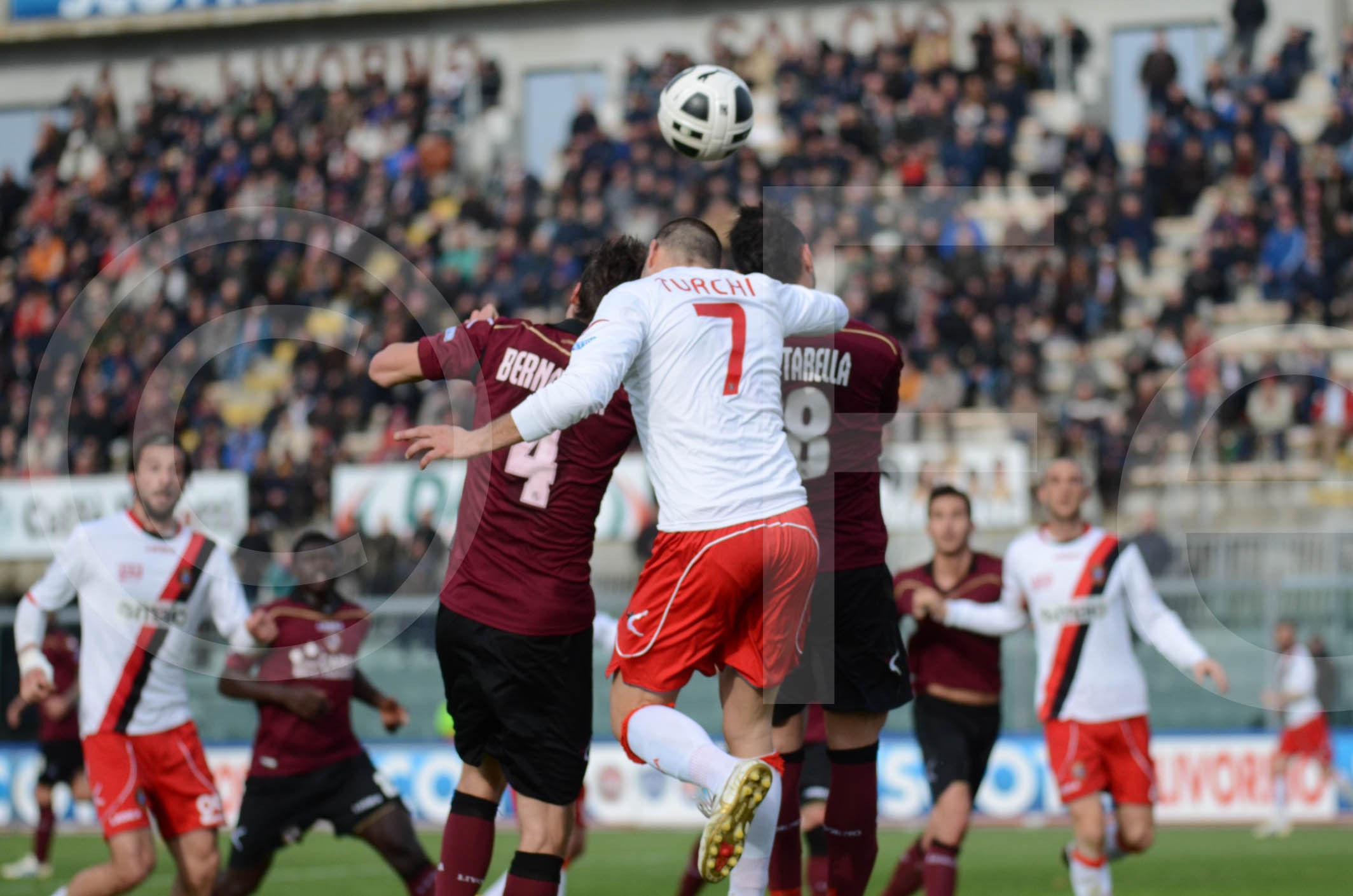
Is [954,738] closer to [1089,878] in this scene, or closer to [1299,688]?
[1089,878]

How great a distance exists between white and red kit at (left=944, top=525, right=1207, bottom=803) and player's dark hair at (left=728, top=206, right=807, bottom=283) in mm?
2799

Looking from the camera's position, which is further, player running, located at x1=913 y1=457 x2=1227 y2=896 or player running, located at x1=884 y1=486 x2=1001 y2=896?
player running, located at x1=913 y1=457 x2=1227 y2=896

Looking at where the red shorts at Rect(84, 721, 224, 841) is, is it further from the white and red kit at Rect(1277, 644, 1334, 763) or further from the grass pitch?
the white and red kit at Rect(1277, 644, 1334, 763)

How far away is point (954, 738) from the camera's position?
9438 millimetres

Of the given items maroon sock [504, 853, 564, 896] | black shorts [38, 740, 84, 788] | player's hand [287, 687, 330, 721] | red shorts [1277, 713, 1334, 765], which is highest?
player's hand [287, 687, 330, 721]

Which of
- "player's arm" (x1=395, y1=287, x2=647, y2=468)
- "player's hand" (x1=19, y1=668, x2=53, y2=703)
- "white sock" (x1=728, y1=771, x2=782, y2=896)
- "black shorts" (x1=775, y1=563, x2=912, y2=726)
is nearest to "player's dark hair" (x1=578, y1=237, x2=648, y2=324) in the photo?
"player's arm" (x1=395, y1=287, x2=647, y2=468)

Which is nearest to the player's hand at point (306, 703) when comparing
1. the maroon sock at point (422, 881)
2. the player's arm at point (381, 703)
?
the player's arm at point (381, 703)

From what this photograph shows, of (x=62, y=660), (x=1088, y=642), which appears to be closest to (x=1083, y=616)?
(x=1088, y=642)

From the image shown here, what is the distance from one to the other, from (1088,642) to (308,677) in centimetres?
450

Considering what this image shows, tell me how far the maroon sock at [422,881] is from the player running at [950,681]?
2575 millimetres

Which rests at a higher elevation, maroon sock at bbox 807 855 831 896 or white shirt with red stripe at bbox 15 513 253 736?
white shirt with red stripe at bbox 15 513 253 736

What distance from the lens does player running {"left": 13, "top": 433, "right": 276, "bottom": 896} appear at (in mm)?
8438

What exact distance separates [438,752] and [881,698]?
407 inches

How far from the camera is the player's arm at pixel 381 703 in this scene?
914 centimetres
